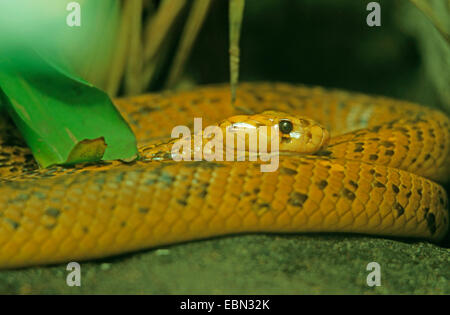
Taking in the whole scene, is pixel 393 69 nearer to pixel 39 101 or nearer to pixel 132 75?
pixel 132 75

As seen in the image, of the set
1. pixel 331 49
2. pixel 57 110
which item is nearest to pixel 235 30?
pixel 57 110

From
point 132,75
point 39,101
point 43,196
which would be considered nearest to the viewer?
point 43,196

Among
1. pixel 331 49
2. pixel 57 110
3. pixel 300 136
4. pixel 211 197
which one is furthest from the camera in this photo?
pixel 331 49

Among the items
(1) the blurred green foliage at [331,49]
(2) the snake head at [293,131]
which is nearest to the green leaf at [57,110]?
(2) the snake head at [293,131]

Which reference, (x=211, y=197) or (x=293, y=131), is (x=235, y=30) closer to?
(x=293, y=131)

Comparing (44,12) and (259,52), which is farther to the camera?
(259,52)

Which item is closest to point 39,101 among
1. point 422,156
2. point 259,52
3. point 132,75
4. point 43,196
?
point 43,196

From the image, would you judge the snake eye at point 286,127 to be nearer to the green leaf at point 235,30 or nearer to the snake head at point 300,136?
the snake head at point 300,136
